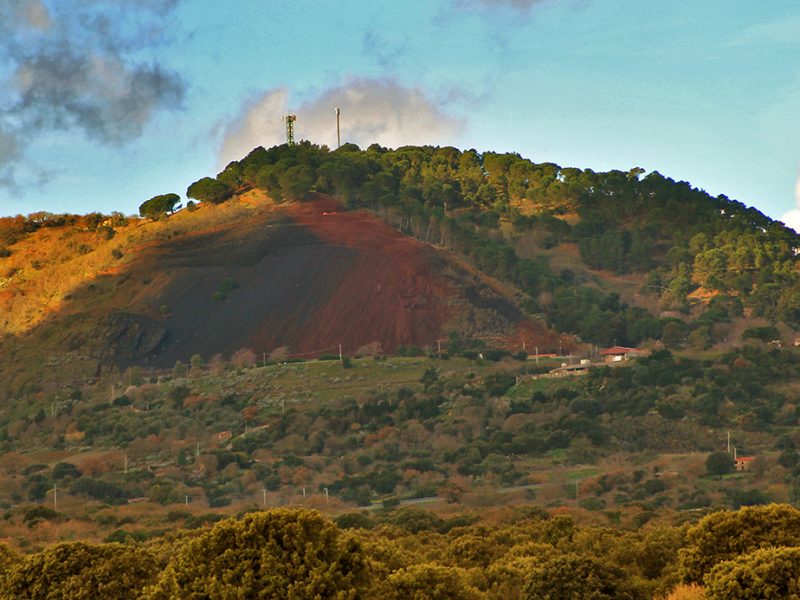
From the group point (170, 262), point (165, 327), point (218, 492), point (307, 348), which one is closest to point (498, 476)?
point (218, 492)

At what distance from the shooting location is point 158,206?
133 metres

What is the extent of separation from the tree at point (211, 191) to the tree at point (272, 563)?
4585 inches

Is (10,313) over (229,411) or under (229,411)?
over

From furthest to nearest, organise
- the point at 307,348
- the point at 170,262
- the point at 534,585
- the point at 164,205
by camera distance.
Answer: the point at 164,205
the point at 170,262
the point at 307,348
the point at 534,585

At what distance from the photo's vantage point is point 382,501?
70250mm

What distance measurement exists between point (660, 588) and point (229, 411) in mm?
73964

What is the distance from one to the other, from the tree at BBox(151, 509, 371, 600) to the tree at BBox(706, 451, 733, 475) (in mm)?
55073

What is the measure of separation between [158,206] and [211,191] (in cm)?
521

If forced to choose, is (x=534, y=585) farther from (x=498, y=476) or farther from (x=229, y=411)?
(x=229, y=411)

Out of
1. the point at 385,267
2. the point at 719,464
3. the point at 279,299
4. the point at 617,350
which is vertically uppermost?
the point at 385,267

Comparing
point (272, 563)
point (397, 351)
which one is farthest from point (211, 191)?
point (272, 563)

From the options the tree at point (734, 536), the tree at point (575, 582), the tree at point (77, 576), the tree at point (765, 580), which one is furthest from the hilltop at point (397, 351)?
the tree at point (765, 580)

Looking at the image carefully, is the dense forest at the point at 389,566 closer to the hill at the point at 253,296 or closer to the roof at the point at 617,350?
the roof at the point at 617,350

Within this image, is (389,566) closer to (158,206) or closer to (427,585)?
(427,585)
